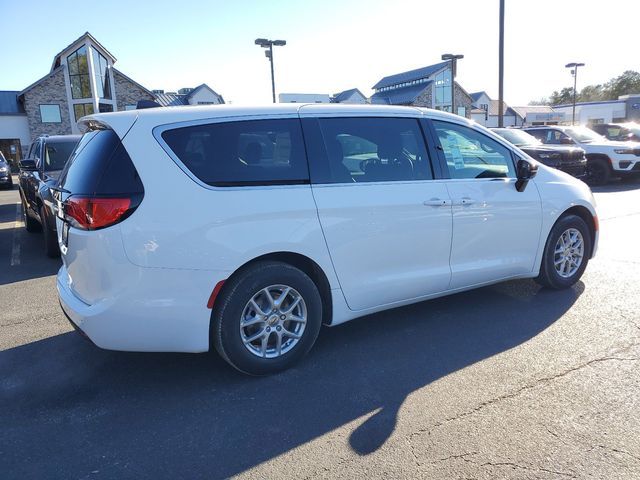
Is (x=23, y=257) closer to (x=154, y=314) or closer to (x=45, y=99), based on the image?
(x=154, y=314)

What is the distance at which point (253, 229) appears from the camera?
10.4ft

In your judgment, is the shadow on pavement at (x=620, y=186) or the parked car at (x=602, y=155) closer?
the shadow on pavement at (x=620, y=186)

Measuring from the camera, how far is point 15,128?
39.5 meters

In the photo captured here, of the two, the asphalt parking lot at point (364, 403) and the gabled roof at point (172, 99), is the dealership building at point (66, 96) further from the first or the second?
the asphalt parking lot at point (364, 403)

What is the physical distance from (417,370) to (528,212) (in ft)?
6.49

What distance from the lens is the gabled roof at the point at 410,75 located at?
51.3 metres

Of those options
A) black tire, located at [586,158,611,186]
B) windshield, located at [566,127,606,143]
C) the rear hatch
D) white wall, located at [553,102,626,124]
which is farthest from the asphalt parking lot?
white wall, located at [553,102,626,124]

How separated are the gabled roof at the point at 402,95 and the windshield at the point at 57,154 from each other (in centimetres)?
4255

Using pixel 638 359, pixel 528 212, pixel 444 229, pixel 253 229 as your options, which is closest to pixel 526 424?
pixel 638 359

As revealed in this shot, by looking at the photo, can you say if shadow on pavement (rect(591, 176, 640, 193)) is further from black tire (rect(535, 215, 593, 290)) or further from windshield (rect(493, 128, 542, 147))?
black tire (rect(535, 215, 593, 290))

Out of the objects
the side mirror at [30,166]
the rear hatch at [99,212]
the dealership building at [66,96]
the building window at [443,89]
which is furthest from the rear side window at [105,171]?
the building window at [443,89]

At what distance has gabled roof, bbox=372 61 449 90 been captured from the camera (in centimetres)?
5128

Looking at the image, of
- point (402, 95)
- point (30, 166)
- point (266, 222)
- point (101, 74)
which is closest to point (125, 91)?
point (101, 74)

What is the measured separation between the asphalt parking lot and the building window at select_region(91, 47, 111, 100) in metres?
39.7
